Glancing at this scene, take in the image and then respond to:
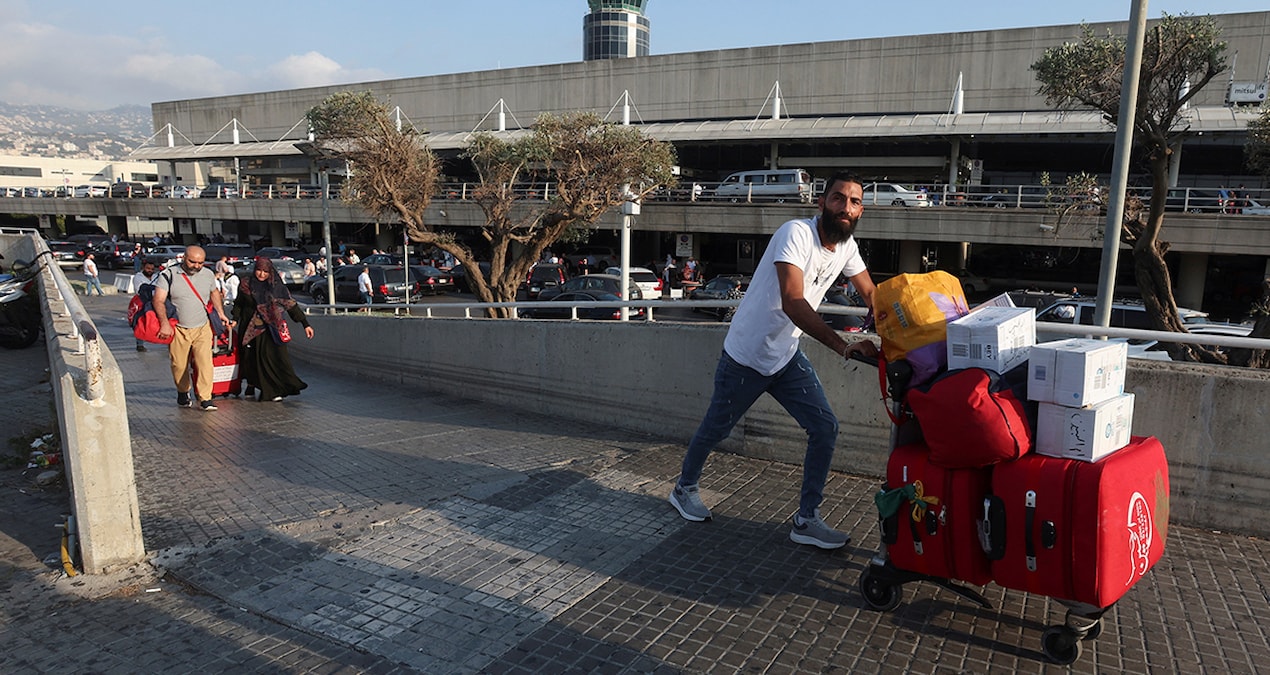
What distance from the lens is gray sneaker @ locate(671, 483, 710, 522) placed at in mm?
4391

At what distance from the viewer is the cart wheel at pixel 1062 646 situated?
2.99 metres

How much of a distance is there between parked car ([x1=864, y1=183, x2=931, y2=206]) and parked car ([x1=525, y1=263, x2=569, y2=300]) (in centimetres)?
1256

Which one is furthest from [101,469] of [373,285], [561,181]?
[373,285]

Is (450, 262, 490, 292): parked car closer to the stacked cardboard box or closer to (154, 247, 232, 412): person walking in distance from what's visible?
(154, 247, 232, 412): person walking in distance

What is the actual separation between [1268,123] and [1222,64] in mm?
1223

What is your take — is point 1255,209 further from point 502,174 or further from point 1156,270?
point 502,174

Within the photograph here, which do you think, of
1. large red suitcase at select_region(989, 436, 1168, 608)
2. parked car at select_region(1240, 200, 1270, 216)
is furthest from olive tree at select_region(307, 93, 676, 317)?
parked car at select_region(1240, 200, 1270, 216)

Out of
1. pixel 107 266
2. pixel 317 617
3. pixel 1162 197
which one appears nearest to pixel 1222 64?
pixel 1162 197

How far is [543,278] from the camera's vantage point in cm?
2958

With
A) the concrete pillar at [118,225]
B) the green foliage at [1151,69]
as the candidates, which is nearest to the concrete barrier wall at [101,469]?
the green foliage at [1151,69]

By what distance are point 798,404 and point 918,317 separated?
1.07 meters

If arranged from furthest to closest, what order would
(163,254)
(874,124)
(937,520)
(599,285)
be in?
(874,124) < (163,254) < (599,285) < (937,520)

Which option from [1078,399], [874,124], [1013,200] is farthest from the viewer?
[874,124]

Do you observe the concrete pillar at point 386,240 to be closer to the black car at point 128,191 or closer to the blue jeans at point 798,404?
the black car at point 128,191
